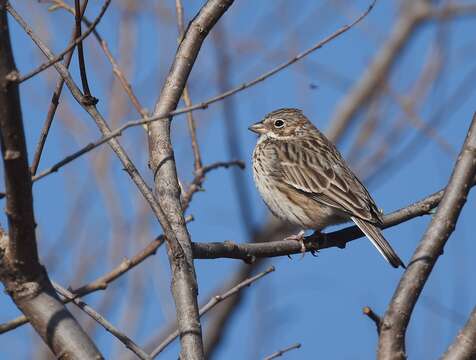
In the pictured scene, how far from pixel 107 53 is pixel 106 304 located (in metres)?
3.72

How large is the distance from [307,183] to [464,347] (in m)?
4.12

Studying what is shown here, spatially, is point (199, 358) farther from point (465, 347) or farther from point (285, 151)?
point (285, 151)

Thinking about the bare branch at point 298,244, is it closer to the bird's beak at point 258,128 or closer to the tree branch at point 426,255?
the tree branch at point 426,255

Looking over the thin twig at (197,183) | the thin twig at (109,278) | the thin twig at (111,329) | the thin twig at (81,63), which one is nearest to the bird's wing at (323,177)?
the thin twig at (197,183)

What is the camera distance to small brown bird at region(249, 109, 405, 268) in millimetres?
6340

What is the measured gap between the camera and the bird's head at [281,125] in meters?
8.23

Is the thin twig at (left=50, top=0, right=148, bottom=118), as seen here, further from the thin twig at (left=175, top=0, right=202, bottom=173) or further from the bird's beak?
the bird's beak

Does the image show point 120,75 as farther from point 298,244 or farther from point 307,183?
point 307,183

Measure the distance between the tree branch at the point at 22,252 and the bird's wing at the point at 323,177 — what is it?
11.3 feet

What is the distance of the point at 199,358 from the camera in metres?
3.18

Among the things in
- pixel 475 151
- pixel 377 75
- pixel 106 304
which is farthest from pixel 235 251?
pixel 377 75

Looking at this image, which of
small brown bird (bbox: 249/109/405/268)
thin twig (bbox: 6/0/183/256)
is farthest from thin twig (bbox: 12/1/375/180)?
small brown bird (bbox: 249/109/405/268)

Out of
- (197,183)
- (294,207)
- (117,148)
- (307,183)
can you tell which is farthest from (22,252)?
(307,183)

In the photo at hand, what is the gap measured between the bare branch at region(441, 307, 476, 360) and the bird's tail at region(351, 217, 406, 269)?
2697mm
